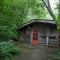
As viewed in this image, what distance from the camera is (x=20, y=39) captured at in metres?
23.3

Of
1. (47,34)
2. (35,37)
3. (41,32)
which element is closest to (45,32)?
(47,34)

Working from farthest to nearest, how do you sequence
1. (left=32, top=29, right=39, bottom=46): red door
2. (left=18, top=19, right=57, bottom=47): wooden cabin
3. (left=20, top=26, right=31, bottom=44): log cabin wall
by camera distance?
(left=20, top=26, right=31, bottom=44): log cabin wall
(left=32, top=29, right=39, bottom=46): red door
(left=18, top=19, right=57, bottom=47): wooden cabin

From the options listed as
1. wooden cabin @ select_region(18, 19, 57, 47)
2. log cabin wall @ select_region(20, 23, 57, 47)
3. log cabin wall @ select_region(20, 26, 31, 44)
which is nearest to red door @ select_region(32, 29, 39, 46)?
wooden cabin @ select_region(18, 19, 57, 47)

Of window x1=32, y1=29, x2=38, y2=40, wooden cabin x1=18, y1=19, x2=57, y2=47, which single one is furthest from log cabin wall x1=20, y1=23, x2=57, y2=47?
window x1=32, y1=29, x2=38, y2=40

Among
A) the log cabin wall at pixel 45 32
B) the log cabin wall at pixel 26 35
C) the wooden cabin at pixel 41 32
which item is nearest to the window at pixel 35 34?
the wooden cabin at pixel 41 32

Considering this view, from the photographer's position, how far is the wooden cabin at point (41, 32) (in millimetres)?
20623

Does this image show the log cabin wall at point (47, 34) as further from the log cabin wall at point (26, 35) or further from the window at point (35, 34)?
the log cabin wall at point (26, 35)

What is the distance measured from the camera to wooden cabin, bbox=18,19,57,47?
67.7 ft

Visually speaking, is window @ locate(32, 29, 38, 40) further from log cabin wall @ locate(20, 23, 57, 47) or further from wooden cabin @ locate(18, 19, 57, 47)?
log cabin wall @ locate(20, 23, 57, 47)

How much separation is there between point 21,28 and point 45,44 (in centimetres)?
365

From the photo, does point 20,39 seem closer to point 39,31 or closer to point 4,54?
point 39,31

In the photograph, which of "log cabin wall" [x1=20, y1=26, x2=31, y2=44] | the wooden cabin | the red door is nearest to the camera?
the wooden cabin

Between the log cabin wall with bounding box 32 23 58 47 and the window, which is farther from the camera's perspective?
the window

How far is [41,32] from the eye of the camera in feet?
69.8
